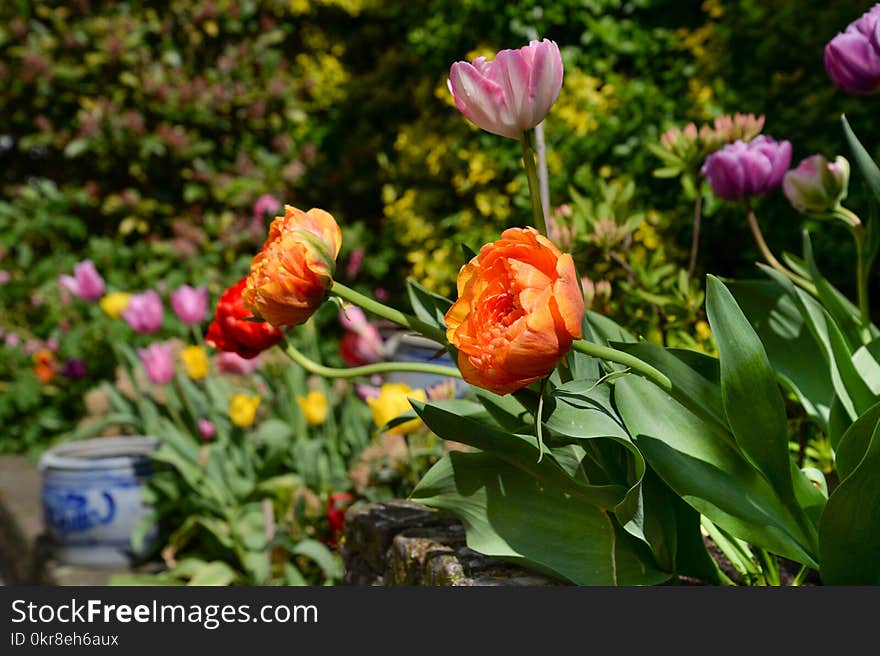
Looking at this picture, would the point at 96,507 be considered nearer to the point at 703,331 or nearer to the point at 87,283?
the point at 87,283

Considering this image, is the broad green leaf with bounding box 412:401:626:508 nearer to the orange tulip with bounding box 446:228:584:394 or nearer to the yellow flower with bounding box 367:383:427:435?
the orange tulip with bounding box 446:228:584:394

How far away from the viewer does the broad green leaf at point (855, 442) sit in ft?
3.06

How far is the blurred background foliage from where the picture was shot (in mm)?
3113

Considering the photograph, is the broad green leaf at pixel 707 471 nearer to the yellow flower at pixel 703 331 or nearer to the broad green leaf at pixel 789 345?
the broad green leaf at pixel 789 345

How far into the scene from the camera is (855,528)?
95 centimetres

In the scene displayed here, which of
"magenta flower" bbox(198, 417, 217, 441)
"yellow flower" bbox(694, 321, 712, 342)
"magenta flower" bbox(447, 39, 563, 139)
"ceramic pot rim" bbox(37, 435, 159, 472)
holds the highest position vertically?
"magenta flower" bbox(447, 39, 563, 139)

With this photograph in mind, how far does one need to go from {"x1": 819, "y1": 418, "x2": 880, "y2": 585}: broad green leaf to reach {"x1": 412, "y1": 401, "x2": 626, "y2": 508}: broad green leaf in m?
0.22

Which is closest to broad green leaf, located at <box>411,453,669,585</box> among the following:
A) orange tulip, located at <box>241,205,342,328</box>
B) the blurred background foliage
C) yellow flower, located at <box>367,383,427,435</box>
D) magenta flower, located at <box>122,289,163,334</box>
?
orange tulip, located at <box>241,205,342,328</box>

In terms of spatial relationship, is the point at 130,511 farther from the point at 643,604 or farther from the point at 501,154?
the point at 643,604

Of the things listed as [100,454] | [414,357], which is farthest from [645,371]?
[100,454]

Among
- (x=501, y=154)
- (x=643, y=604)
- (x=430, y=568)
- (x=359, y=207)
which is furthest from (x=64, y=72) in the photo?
(x=643, y=604)

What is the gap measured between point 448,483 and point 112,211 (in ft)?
12.2

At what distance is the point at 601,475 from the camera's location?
1.08 metres

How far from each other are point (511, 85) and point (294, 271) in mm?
291
